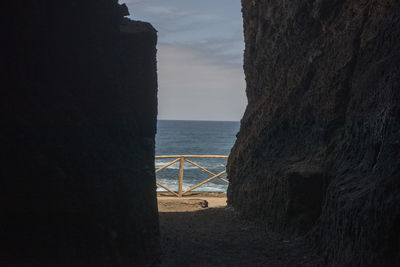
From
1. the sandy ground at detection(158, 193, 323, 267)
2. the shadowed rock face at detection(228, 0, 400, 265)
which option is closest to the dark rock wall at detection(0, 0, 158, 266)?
the sandy ground at detection(158, 193, 323, 267)

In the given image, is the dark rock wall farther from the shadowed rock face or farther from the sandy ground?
the shadowed rock face

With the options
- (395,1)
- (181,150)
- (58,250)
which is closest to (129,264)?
(58,250)

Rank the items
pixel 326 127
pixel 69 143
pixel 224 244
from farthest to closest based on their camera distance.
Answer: pixel 224 244 → pixel 326 127 → pixel 69 143

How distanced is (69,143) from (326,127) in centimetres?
312

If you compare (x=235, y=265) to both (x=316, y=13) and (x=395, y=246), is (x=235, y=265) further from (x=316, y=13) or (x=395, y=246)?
(x=316, y=13)

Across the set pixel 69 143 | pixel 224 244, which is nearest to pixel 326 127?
pixel 224 244

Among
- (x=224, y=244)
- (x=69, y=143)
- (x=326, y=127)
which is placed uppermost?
(x=326, y=127)

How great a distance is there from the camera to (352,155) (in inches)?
151

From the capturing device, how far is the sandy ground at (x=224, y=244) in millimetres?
4176

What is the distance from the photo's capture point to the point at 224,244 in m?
4.95

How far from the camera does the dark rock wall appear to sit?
2469 millimetres

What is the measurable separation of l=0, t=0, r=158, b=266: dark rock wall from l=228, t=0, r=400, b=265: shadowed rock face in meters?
1.93

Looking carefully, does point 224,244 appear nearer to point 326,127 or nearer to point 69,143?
point 326,127

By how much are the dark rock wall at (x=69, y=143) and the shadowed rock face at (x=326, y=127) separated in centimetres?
193
